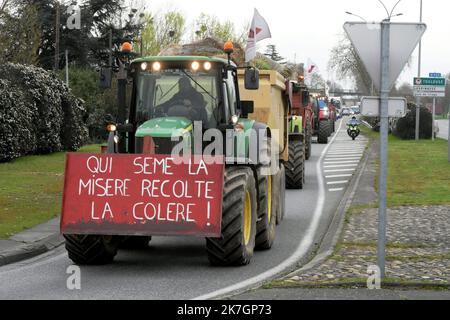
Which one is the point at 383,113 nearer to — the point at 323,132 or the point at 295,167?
the point at 295,167

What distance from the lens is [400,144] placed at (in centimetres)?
4334

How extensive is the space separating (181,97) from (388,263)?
11.0 feet

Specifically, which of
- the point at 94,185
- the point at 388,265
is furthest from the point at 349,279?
the point at 94,185

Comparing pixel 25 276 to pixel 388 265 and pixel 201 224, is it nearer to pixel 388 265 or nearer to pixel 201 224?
pixel 201 224

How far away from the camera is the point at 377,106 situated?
956 cm

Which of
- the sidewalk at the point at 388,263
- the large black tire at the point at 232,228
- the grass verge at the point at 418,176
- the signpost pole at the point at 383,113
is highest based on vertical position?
the signpost pole at the point at 383,113

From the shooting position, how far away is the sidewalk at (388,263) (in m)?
8.87

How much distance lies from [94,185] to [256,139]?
264cm

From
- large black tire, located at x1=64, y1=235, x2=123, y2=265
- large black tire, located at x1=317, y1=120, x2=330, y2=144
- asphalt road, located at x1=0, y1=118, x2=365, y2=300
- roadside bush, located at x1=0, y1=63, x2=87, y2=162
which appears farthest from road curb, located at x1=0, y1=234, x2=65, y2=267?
large black tire, located at x1=317, y1=120, x2=330, y2=144

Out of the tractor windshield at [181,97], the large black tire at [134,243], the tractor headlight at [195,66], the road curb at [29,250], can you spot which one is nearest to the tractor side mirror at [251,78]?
the tractor windshield at [181,97]

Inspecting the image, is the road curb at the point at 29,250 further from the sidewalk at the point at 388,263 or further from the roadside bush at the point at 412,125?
the roadside bush at the point at 412,125

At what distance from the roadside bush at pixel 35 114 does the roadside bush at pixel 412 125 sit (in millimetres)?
19823

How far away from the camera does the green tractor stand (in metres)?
10.7

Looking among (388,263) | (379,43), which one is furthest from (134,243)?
(379,43)
